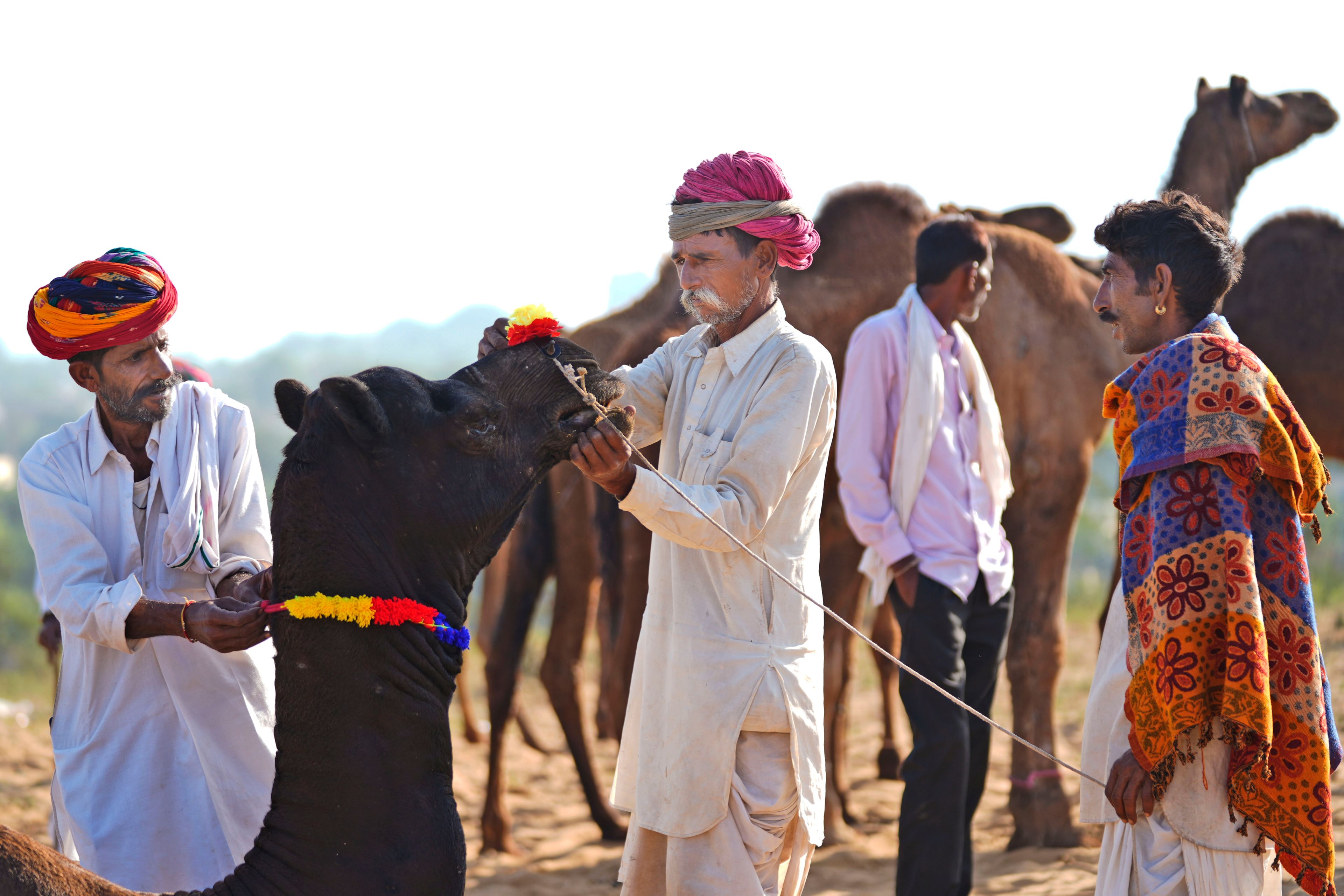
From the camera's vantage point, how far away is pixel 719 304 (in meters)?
3.37

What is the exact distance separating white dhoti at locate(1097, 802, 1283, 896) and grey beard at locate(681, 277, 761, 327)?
1.56 meters

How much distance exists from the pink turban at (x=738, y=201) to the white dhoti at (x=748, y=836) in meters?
1.26

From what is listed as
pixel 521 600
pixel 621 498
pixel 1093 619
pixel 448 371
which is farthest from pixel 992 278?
pixel 448 371

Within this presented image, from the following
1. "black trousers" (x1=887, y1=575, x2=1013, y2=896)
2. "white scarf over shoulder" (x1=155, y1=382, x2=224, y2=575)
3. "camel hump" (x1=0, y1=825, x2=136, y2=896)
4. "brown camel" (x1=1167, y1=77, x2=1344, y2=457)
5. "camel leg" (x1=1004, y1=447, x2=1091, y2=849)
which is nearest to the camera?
"camel hump" (x1=0, y1=825, x2=136, y2=896)

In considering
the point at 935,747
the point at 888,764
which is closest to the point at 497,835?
the point at 888,764

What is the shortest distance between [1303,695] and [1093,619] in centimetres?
1176

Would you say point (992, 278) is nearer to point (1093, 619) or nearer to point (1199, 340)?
point (1199, 340)

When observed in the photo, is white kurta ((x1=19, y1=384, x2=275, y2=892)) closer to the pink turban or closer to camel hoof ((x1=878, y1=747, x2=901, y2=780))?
the pink turban

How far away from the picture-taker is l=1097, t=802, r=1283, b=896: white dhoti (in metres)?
2.98

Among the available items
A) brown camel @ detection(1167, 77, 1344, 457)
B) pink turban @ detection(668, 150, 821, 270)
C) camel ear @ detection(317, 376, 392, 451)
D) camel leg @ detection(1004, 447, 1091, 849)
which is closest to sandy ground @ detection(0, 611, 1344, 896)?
camel leg @ detection(1004, 447, 1091, 849)

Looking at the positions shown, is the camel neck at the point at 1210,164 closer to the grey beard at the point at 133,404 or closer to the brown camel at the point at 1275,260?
the brown camel at the point at 1275,260

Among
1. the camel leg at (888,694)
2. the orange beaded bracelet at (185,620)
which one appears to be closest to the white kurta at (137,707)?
the orange beaded bracelet at (185,620)

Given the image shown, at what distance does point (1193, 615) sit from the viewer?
2926 mm

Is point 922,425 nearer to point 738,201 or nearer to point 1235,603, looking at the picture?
point 738,201
